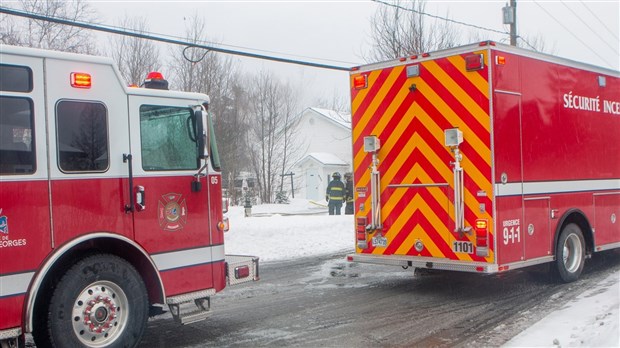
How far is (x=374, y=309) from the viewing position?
25.7 feet

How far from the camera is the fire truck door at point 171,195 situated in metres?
5.99

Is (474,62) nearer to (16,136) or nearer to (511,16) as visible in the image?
(16,136)

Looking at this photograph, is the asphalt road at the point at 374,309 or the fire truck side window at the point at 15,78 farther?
the asphalt road at the point at 374,309

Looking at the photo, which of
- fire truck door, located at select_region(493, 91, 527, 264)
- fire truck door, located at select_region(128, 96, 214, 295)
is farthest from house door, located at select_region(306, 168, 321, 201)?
fire truck door, located at select_region(128, 96, 214, 295)

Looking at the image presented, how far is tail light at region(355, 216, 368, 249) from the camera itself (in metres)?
9.03

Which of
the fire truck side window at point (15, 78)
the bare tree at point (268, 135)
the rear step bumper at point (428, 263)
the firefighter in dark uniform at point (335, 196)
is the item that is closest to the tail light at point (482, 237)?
the rear step bumper at point (428, 263)

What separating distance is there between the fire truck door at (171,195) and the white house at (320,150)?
37.2 metres

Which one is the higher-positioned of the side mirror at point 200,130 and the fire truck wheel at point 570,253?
the side mirror at point 200,130

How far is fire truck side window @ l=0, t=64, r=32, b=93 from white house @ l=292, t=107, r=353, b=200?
38.5 meters

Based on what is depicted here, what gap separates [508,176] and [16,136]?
5.77m

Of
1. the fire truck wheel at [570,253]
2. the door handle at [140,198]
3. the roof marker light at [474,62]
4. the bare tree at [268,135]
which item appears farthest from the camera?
the bare tree at [268,135]

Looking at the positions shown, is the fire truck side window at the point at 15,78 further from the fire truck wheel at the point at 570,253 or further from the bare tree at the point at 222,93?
the bare tree at the point at 222,93

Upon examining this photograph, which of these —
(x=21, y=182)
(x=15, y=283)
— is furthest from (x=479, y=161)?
(x=15, y=283)

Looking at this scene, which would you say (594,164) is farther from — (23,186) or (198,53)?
(198,53)
